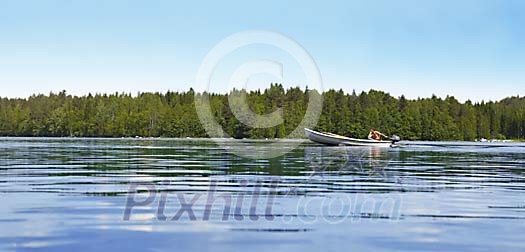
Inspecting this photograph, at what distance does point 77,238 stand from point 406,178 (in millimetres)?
20273

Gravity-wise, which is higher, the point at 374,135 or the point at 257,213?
the point at 374,135

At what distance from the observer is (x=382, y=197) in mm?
23766

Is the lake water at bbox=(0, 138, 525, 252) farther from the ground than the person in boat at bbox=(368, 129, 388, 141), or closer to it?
closer to it

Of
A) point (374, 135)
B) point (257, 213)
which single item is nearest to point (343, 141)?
point (374, 135)

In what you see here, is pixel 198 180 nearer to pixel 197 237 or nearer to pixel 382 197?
pixel 382 197

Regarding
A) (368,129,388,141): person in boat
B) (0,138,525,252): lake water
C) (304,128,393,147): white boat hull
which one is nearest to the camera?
(0,138,525,252): lake water

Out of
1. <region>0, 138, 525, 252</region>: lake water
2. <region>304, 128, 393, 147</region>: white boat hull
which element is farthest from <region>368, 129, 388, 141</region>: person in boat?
<region>0, 138, 525, 252</region>: lake water

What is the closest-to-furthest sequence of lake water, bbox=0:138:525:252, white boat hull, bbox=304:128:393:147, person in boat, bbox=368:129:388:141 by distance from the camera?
1. lake water, bbox=0:138:525:252
2. white boat hull, bbox=304:128:393:147
3. person in boat, bbox=368:129:388:141

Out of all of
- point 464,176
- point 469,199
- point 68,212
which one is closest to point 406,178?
point 464,176

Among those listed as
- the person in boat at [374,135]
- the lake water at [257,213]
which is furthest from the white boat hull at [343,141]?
the lake water at [257,213]

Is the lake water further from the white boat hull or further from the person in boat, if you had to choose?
the person in boat

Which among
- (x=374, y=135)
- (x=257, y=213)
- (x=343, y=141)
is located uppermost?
(x=374, y=135)

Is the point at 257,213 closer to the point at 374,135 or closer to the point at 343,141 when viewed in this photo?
the point at 343,141

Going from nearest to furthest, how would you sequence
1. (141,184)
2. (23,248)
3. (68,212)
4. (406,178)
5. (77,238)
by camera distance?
(23,248)
(77,238)
(68,212)
(141,184)
(406,178)
